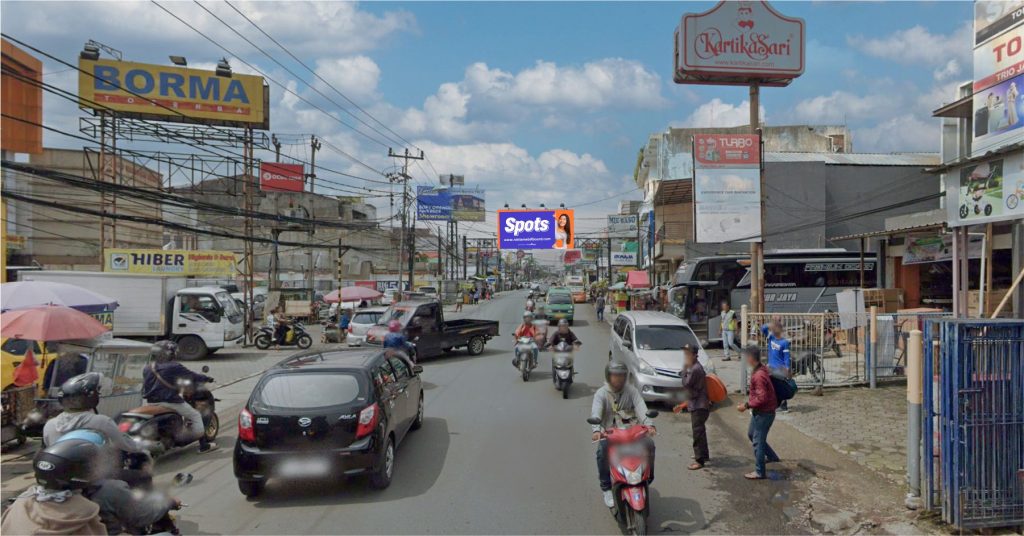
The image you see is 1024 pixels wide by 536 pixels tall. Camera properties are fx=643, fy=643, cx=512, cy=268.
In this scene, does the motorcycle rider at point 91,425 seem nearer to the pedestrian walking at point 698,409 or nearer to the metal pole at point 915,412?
the pedestrian walking at point 698,409

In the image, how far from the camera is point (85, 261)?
49.9m

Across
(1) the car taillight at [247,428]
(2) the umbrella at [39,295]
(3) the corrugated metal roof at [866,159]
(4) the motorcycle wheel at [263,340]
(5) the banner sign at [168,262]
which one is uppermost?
(3) the corrugated metal roof at [866,159]

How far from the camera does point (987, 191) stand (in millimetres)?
10227

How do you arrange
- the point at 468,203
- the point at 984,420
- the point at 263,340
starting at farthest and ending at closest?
the point at 468,203 → the point at 263,340 → the point at 984,420

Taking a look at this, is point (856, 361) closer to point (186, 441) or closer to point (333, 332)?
point (186, 441)

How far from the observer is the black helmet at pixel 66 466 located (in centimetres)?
329

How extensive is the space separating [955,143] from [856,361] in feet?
24.3

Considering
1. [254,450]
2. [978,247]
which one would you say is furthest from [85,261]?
[978,247]

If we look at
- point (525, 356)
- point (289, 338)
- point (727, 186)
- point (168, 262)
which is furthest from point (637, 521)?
point (168, 262)

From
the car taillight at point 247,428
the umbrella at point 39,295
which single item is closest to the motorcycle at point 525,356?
the umbrella at point 39,295

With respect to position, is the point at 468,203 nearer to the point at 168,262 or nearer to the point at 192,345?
the point at 168,262

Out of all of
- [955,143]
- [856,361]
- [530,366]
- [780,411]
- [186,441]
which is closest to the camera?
[186,441]

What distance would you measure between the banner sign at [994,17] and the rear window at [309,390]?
11.6 m

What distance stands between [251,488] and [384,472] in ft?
4.51
